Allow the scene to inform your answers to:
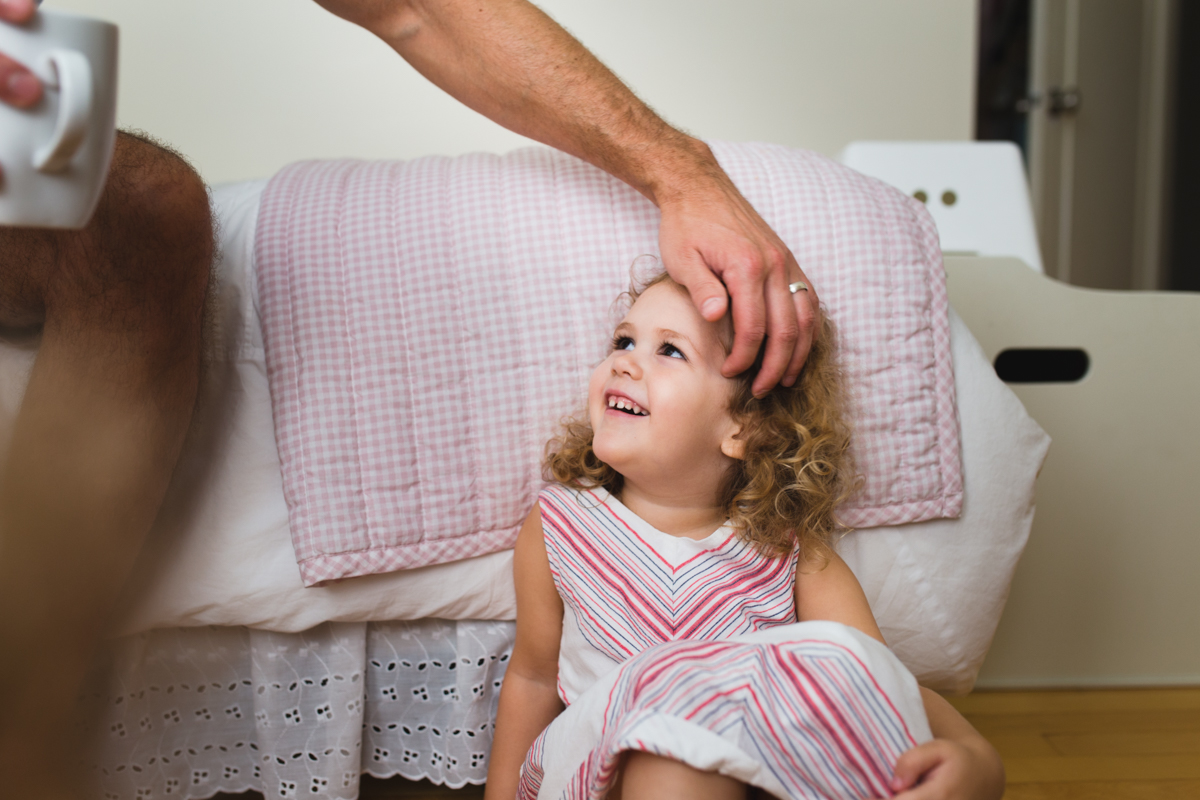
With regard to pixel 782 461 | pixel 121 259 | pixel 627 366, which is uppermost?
pixel 121 259

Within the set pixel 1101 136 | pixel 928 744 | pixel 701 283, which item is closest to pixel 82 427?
pixel 701 283

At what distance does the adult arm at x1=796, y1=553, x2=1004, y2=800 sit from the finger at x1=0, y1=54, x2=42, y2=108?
0.56 meters

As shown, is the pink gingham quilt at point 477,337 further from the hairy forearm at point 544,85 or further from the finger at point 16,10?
the finger at point 16,10

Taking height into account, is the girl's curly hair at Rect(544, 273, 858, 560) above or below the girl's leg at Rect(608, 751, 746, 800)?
above

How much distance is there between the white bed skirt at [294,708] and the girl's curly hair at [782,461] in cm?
20

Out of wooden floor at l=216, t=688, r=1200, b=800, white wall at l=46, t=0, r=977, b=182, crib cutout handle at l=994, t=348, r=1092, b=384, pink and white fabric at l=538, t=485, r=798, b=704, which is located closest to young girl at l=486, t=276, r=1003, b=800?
pink and white fabric at l=538, t=485, r=798, b=704

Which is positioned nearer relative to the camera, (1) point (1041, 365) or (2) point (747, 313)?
(2) point (747, 313)

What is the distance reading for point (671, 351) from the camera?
2.53 feet

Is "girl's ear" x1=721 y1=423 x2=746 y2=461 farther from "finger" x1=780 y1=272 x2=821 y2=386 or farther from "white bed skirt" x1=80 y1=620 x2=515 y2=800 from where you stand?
"white bed skirt" x1=80 y1=620 x2=515 y2=800

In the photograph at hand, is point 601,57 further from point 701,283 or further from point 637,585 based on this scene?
point 637,585

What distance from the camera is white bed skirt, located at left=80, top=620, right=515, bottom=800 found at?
2.61 ft

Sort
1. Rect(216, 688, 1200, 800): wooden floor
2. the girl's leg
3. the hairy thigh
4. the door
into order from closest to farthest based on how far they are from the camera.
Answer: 1. the girl's leg
2. the hairy thigh
3. Rect(216, 688, 1200, 800): wooden floor
4. the door

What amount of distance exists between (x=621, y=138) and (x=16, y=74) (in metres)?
0.56

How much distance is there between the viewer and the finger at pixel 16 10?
0.31 metres
